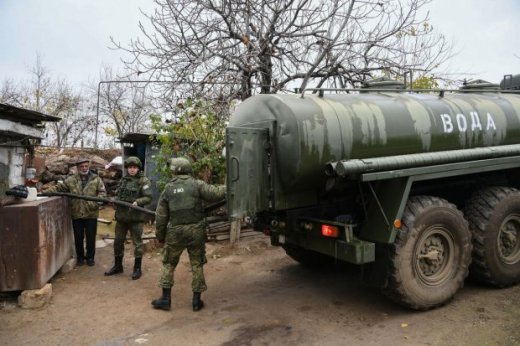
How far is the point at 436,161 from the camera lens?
16.0ft

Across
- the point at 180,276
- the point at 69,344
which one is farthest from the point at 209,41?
the point at 69,344

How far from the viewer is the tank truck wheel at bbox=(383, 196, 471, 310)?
464cm

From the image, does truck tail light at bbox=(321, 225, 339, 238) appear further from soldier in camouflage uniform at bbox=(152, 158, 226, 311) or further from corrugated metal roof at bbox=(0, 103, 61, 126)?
corrugated metal roof at bbox=(0, 103, 61, 126)

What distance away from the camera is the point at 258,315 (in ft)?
16.2

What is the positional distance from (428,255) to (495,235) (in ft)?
3.45

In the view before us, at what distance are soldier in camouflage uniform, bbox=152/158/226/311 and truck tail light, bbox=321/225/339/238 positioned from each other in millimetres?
1203

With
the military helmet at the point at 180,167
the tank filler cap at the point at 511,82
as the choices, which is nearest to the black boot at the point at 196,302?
→ the military helmet at the point at 180,167

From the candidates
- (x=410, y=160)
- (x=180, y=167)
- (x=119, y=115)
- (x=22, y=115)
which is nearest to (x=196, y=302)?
(x=180, y=167)

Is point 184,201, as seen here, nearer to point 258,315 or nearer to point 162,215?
point 162,215

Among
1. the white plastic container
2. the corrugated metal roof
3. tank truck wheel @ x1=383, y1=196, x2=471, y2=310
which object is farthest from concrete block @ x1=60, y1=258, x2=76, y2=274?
tank truck wheel @ x1=383, y1=196, x2=471, y2=310

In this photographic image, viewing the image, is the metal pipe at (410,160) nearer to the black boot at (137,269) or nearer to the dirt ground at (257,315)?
the dirt ground at (257,315)

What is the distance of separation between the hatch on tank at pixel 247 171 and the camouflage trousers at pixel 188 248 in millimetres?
751

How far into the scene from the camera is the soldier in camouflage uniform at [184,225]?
16.8 ft

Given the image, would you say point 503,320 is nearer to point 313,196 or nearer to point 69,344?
point 313,196
